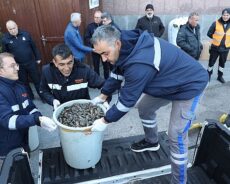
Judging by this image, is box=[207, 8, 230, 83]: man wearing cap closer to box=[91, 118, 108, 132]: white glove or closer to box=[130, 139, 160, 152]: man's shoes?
box=[130, 139, 160, 152]: man's shoes

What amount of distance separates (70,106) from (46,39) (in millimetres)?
3487

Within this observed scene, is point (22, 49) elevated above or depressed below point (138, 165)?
above

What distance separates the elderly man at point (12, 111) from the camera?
2.57 meters

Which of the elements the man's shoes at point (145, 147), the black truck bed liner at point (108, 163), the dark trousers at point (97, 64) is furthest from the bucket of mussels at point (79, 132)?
the dark trousers at point (97, 64)

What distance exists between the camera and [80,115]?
114 inches

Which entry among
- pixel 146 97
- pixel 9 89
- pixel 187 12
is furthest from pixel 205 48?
pixel 9 89

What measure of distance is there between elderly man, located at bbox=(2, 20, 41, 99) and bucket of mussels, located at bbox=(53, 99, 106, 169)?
2514mm

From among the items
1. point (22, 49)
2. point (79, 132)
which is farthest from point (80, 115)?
point (22, 49)

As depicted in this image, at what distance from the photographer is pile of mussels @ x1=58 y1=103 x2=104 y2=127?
2.82 metres

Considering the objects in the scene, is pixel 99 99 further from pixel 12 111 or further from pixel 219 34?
pixel 219 34

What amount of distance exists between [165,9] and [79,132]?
238 inches

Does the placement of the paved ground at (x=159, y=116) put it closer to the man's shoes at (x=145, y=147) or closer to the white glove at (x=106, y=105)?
the man's shoes at (x=145, y=147)

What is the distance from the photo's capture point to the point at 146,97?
301 centimetres

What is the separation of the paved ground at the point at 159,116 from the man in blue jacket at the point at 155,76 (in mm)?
1463
